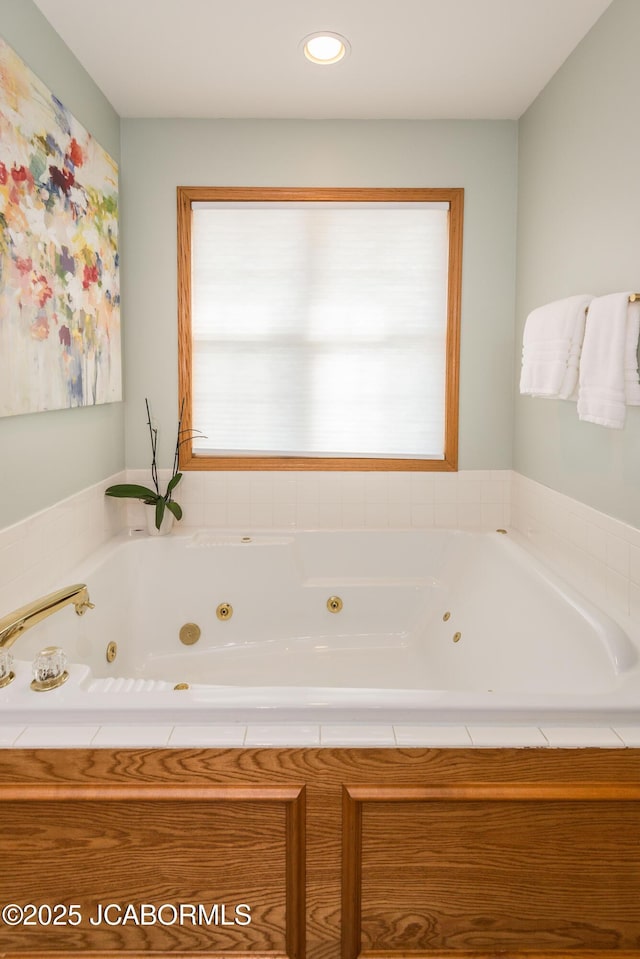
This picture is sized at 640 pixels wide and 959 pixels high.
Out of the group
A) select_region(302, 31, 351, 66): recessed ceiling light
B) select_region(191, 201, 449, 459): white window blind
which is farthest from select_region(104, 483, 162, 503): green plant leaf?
select_region(302, 31, 351, 66): recessed ceiling light

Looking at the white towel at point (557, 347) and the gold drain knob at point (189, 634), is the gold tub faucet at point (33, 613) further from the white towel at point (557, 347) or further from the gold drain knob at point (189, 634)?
the white towel at point (557, 347)

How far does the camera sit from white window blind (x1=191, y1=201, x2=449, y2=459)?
114 inches

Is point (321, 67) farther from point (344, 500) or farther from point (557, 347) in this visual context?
point (344, 500)

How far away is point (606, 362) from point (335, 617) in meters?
1.49

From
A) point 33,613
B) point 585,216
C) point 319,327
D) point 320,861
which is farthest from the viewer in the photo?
point 319,327

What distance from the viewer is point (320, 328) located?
2953mm

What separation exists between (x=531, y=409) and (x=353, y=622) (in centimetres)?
113

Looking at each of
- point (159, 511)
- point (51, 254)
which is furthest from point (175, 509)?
point (51, 254)

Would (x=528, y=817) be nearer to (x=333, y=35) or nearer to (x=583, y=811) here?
(x=583, y=811)

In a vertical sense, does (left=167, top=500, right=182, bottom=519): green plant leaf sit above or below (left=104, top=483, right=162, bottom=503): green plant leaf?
below

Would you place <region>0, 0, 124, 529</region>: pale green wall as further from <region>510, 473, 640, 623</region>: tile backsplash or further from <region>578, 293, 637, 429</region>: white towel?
<region>510, 473, 640, 623</region>: tile backsplash

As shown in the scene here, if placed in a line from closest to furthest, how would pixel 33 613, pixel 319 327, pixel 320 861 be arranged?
pixel 320 861 → pixel 33 613 → pixel 319 327

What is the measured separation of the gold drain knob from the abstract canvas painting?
0.95 m

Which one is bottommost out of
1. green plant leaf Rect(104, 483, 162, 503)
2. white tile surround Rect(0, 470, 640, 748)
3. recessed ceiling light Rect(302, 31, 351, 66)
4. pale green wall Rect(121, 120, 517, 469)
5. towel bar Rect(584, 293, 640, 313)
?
white tile surround Rect(0, 470, 640, 748)
